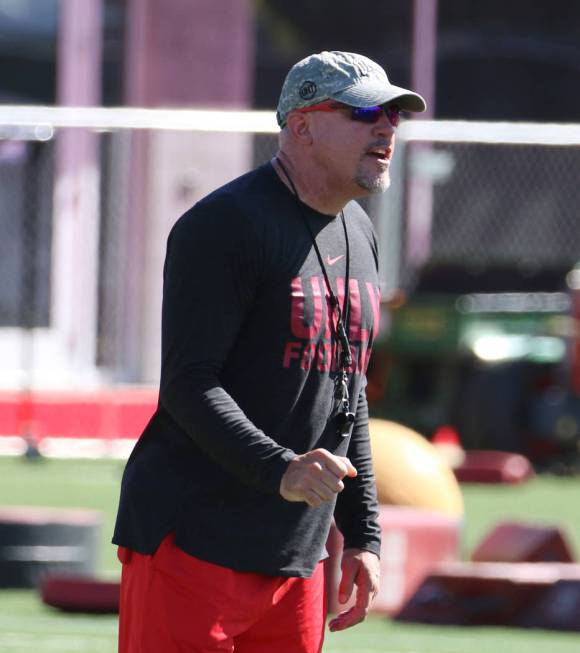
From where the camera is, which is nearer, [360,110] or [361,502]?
[360,110]

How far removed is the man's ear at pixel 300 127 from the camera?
13.0ft

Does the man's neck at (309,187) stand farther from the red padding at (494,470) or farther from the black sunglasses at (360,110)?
the red padding at (494,470)

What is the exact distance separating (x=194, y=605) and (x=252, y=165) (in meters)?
15.4

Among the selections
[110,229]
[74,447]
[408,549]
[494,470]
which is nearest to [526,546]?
[408,549]

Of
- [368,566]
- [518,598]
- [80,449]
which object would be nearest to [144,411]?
[80,449]

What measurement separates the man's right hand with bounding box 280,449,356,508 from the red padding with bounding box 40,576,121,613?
15.7ft

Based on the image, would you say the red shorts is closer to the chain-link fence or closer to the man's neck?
the man's neck

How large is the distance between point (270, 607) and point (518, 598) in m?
4.25

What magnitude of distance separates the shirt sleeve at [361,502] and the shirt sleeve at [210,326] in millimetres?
477

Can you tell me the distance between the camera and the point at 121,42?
19.2 metres

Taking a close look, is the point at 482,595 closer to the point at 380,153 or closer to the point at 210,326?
the point at 380,153

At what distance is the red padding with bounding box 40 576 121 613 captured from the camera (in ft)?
27.2

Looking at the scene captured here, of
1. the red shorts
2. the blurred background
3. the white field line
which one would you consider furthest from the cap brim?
the white field line

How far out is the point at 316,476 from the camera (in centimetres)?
358
